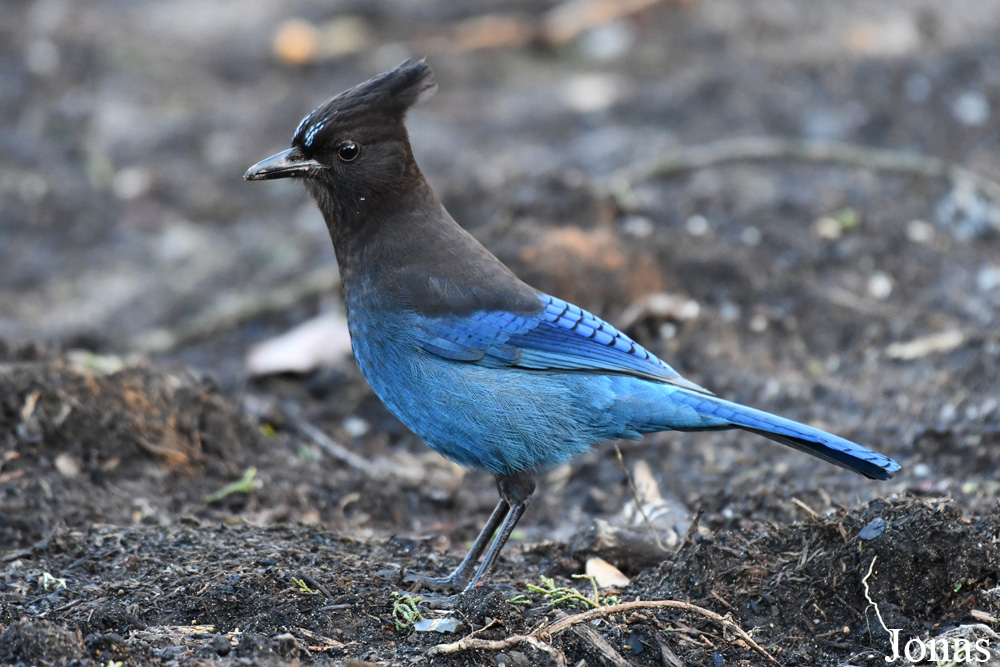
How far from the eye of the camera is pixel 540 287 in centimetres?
608

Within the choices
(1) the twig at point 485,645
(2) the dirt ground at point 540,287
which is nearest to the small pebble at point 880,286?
(2) the dirt ground at point 540,287

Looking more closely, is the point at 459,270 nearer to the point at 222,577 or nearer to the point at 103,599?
the point at 222,577

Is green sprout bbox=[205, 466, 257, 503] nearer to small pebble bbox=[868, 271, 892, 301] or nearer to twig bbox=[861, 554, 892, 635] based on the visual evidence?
twig bbox=[861, 554, 892, 635]

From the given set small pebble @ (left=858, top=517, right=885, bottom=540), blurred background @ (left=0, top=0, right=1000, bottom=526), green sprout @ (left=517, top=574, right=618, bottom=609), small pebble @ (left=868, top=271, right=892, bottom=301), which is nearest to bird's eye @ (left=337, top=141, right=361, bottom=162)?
green sprout @ (left=517, top=574, right=618, bottom=609)

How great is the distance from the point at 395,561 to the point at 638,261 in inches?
110

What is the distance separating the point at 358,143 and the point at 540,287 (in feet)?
6.53

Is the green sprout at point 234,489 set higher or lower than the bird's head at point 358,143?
lower

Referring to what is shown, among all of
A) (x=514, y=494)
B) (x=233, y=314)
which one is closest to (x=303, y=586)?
(x=514, y=494)

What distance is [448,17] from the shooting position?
38.0ft

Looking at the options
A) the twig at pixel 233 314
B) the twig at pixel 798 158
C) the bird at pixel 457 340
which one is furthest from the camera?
the twig at pixel 798 158

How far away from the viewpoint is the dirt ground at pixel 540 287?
3389mm

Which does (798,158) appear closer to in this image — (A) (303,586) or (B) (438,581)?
(B) (438,581)

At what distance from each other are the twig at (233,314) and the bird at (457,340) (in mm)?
2608

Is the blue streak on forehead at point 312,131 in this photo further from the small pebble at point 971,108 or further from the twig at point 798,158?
the small pebble at point 971,108
